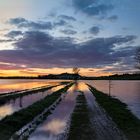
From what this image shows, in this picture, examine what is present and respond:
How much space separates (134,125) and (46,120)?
22.7 ft

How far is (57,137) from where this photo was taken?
1838 cm

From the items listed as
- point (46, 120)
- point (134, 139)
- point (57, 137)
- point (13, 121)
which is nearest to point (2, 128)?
point (13, 121)

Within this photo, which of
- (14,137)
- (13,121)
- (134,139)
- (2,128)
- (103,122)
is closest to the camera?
(14,137)

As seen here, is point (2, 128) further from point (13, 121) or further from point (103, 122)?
point (103, 122)

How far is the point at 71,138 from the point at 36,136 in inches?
81.1

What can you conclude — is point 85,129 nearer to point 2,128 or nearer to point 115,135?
point 115,135

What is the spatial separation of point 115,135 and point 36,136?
15.1ft

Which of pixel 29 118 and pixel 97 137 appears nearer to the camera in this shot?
pixel 97 137

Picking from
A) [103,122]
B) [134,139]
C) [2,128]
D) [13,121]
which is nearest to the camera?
[134,139]

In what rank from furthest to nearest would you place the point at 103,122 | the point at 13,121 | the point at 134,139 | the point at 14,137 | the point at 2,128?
1. the point at 103,122
2. the point at 13,121
3. the point at 2,128
4. the point at 134,139
5. the point at 14,137

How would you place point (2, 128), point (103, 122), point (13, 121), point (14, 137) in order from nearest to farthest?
point (14, 137)
point (2, 128)
point (13, 121)
point (103, 122)

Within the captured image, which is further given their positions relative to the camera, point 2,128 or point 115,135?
point 2,128

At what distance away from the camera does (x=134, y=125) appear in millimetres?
24062

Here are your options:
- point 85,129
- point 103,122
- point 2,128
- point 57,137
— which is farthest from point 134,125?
point 2,128
